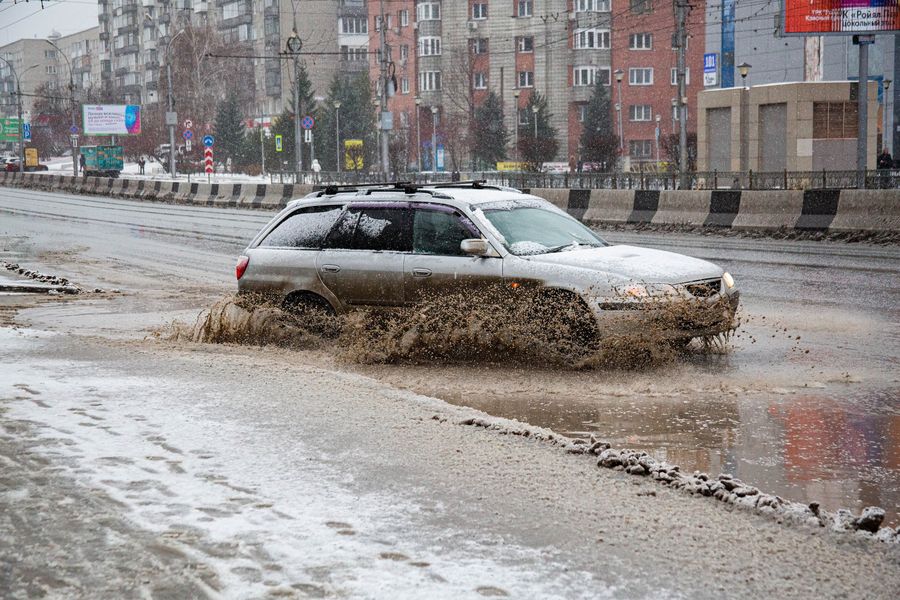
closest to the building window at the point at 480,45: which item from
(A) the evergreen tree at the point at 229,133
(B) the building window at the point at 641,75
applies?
(B) the building window at the point at 641,75

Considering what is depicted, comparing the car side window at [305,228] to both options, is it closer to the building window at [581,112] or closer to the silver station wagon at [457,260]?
the silver station wagon at [457,260]

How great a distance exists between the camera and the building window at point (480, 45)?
318ft

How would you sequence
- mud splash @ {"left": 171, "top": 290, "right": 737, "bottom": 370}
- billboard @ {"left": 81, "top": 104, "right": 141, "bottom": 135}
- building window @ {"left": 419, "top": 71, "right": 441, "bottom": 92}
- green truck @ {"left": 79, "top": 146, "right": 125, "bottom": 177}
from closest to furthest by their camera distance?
mud splash @ {"left": 171, "top": 290, "right": 737, "bottom": 370} → green truck @ {"left": 79, "top": 146, "right": 125, "bottom": 177} → billboard @ {"left": 81, "top": 104, "right": 141, "bottom": 135} → building window @ {"left": 419, "top": 71, "right": 441, "bottom": 92}

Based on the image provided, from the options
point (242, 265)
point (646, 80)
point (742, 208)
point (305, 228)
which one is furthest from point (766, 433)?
point (646, 80)

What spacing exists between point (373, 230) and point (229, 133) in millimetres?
92956

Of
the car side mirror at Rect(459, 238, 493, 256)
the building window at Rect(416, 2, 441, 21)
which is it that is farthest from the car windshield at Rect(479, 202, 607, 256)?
the building window at Rect(416, 2, 441, 21)

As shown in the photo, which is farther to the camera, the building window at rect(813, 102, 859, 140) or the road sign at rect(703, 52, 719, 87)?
the road sign at rect(703, 52, 719, 87)

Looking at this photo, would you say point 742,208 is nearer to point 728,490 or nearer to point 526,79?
point 728,490

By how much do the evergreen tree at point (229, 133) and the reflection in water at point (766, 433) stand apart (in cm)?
9294

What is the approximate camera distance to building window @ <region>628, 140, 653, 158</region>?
321 feet

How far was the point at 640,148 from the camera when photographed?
98250 mm

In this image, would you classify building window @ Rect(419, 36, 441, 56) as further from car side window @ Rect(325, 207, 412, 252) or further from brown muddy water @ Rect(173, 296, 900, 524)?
car side window @ Rect(325, 207, 412, 252)

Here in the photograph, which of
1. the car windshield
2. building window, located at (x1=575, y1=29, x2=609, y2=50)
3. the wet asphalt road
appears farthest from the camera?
building window, located at (x1=575, y1=29, x2=609, y2=50)

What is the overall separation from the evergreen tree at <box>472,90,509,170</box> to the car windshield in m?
79.0
